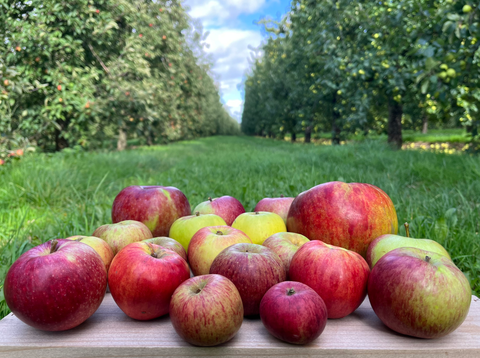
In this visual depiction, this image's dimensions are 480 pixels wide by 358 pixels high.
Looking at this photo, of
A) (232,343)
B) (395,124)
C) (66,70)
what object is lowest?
(232,343)

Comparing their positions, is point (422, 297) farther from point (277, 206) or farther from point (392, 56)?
point (392, 56)

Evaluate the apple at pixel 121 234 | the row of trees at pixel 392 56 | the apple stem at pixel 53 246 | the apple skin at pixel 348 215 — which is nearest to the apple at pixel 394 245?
the apple skin at pixel 348 215

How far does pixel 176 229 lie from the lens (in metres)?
1.59

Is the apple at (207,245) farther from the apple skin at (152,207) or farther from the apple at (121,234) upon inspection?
the apple skin at (152,207)

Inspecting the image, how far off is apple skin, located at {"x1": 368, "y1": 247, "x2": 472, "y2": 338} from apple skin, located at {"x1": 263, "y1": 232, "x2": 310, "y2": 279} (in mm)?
347

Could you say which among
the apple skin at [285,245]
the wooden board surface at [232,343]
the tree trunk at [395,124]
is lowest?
the wooden board surface at [232,343]

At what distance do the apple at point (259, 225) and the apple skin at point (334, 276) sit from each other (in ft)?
1.29

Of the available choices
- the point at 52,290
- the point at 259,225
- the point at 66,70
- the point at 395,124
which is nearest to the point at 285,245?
the point at 259,225

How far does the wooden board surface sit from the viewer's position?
0.88 m

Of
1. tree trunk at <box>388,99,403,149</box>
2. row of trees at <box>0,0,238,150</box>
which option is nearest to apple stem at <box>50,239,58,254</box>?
row of trees at <box>0,0,238,150</box>

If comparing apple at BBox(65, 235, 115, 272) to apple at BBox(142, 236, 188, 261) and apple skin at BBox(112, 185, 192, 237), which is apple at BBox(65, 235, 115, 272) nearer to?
apple at BBox(142, 236, 188, 261)

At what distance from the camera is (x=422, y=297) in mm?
933

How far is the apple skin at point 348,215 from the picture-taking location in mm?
1432

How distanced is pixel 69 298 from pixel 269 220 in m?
0.89
